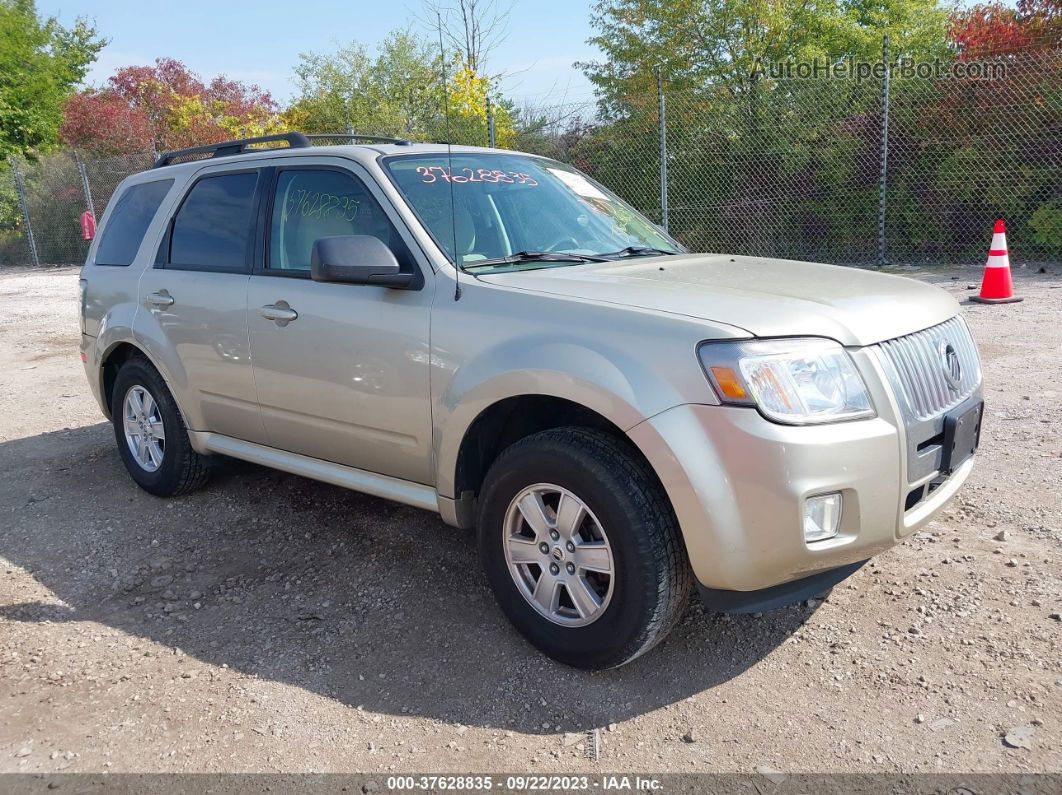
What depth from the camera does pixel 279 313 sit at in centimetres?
393

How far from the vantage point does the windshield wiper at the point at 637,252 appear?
3863 millimetres

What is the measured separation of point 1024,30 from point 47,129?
3171 centimetres

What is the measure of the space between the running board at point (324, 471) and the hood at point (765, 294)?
3.07 ft

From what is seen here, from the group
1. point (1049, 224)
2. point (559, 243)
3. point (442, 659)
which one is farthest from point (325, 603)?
point (1049, 224)

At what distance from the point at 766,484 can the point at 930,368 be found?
2.80 ft

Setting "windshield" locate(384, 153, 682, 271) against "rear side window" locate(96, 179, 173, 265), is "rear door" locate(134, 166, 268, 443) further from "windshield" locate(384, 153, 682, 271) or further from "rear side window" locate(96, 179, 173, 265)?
"windshield" locate(384, 153, 682, 271)

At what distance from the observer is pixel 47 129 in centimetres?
3195

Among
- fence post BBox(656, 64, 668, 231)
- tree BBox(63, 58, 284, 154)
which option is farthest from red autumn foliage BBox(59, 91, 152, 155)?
fence post BBox(656, 64, 668, 231)

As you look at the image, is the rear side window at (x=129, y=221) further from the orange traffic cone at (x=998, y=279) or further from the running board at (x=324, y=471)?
the orange traffic cone at (x=998, y=279)

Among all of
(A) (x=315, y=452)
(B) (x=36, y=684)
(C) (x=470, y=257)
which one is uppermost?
(C) (x=470, y=257)

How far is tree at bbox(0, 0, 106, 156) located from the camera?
31109 millimetres

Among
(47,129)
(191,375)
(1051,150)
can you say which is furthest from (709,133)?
(47,129)

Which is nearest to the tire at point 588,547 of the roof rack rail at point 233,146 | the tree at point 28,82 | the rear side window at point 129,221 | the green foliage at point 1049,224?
the roof rack rail at point 233,146

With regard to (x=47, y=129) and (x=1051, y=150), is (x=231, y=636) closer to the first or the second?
(x=1051, y=150)
